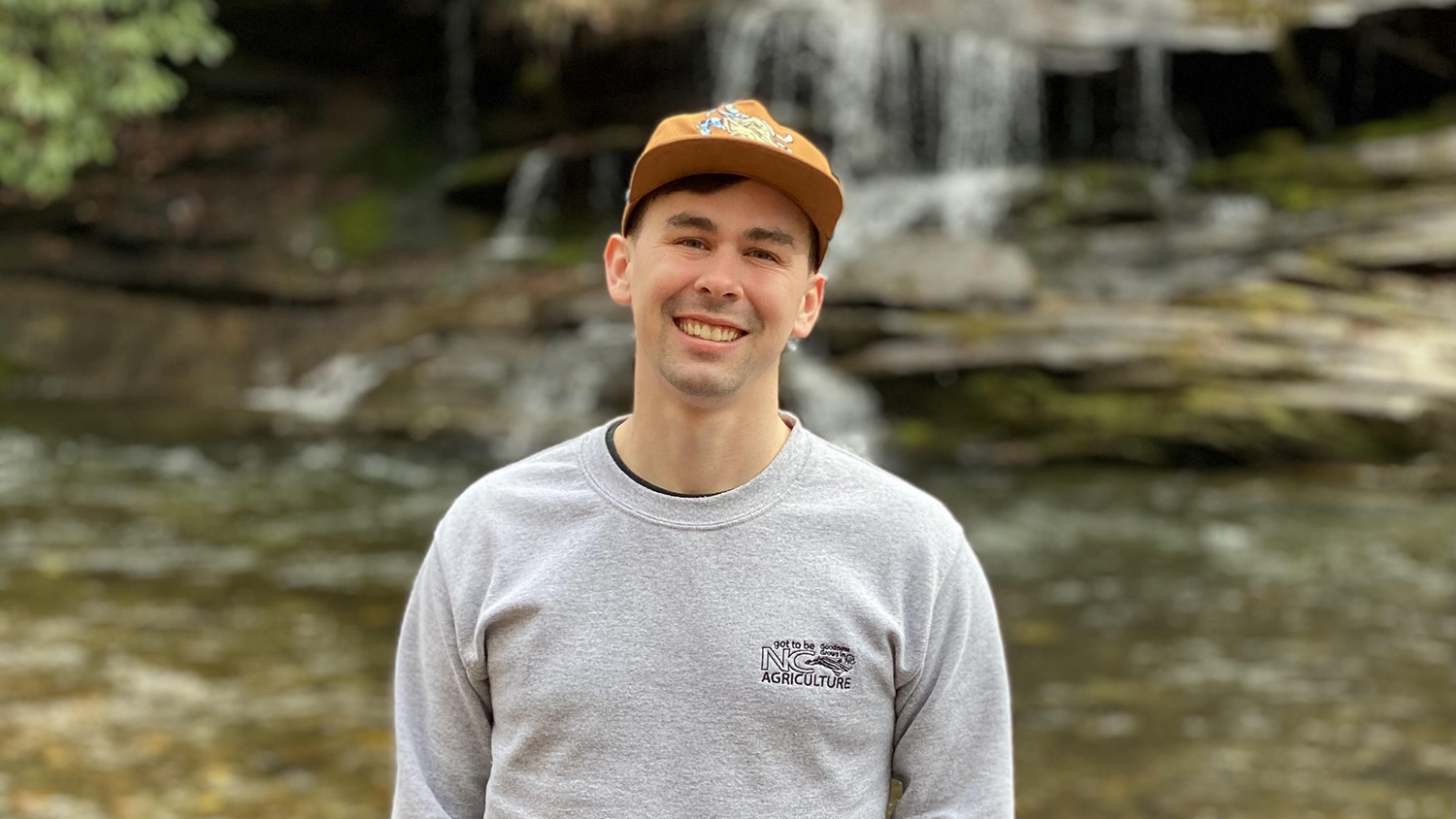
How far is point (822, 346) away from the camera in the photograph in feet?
39.2

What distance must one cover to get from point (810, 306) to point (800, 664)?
59cm

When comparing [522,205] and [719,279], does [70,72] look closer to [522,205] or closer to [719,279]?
[522,205]

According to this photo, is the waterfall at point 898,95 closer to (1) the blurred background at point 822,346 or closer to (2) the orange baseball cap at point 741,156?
(1) the blurred background at point 822,346

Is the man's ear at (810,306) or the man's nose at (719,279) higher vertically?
the man's nose at (719,279)

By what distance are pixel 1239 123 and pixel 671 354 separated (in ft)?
50.0

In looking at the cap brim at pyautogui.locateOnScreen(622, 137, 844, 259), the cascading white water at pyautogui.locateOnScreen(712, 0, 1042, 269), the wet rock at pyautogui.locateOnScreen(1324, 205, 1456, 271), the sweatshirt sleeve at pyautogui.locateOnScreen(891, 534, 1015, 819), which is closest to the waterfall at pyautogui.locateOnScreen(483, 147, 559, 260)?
the cascading white water at pyautogui.locateOnScreen(712, 0, 1042, 269)

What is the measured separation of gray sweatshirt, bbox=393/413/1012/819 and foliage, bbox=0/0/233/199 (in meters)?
8.14

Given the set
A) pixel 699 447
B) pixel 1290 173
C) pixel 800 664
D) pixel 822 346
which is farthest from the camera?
pixel 1290 173

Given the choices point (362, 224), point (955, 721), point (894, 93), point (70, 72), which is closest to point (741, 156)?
point (955, 721)

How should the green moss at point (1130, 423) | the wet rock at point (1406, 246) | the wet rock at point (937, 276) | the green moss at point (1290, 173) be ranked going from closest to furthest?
the green moss at point (1130, 423), the wet rock at point (937, 276), the wet rock at point (1406, 246), the green moss at point (1290, 173)

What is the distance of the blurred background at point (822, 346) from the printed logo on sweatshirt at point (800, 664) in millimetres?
3818

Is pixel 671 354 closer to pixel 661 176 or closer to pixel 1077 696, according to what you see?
pixel 661 176

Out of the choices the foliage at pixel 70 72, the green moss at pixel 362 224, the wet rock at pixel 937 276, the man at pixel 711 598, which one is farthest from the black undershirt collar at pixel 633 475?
the green moss at pixel 362 224

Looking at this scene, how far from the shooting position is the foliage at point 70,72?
9008 mm
